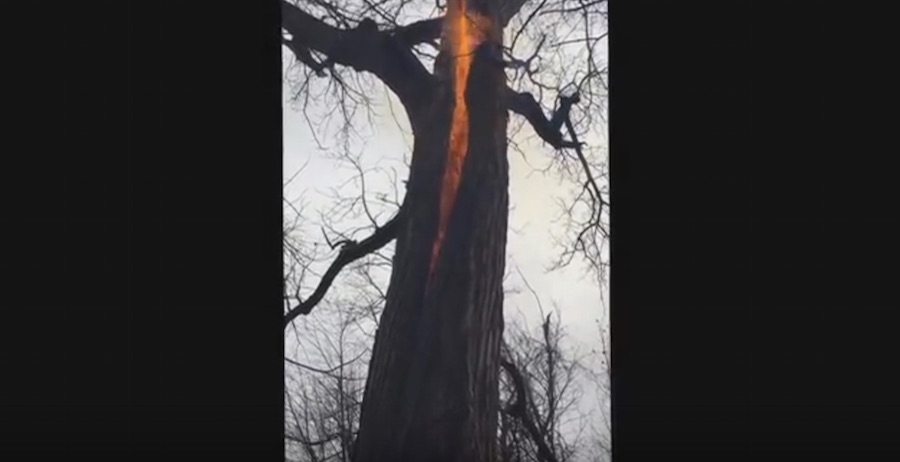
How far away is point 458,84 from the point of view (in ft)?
11.2

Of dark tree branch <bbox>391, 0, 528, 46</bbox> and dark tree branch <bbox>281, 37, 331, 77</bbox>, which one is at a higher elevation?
dark tree branch <bbox>391, 0, 528, 46</bbox>

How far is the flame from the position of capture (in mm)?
3398

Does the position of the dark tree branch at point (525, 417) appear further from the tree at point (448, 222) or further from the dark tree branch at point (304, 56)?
the dark tree branch at point (304, 56)

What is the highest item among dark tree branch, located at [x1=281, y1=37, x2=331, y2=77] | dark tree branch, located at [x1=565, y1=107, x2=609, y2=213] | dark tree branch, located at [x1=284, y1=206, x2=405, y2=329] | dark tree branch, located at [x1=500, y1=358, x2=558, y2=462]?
dark tree branch, located at [x1=281, y1=37, x2=331, y2=77]

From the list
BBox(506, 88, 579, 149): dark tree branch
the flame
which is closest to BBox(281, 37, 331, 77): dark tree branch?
the flame

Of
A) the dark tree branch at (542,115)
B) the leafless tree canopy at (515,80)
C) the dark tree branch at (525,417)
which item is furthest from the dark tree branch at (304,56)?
the dark tree branch at (525,417)

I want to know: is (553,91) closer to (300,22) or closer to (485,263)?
(485,263)

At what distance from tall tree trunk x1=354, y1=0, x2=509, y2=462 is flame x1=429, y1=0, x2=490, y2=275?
0.04 feet

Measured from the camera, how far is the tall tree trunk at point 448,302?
11.1 feet

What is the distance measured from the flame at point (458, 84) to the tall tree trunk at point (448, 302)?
0.5 inches

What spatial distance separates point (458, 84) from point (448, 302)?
59 centimetres

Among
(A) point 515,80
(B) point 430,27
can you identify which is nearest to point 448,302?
(A) point 515,80

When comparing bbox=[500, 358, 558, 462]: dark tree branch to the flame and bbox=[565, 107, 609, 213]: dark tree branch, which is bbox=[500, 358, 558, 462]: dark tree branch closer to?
the flame

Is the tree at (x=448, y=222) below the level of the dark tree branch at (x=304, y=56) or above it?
below
